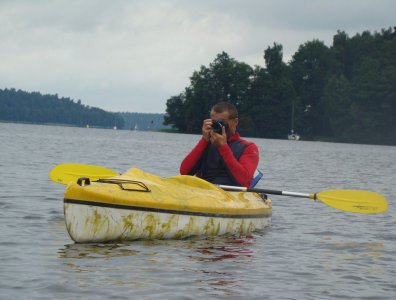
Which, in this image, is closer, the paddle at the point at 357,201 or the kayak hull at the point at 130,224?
the kayak hull at the point at 130,224

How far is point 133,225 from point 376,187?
637 inches

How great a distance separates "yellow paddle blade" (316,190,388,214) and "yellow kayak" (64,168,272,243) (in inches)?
75.2

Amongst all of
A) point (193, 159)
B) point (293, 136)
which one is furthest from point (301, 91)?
point (193, 159)

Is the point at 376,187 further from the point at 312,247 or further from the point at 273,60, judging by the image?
the point at 273,60

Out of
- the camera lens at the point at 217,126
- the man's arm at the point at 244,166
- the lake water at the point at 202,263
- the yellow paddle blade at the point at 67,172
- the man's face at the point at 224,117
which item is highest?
the man's face at the point at 224,117

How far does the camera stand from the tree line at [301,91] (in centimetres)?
11875

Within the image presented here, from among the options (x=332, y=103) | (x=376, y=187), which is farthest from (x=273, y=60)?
(x=376, y=187)

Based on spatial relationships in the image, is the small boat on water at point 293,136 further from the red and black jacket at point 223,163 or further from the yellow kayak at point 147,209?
the yellow kayak at point 147,209

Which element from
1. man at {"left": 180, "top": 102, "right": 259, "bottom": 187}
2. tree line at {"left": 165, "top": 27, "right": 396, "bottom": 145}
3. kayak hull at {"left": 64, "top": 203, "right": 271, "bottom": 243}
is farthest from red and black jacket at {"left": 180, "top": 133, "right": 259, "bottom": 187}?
tree line at {"left": 165, "top": 27, "right": 396, "bottom": 145}

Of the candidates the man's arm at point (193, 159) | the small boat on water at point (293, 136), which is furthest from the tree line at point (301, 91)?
the man's arm at point (193, 159)

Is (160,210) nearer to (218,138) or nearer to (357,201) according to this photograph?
(218,138)

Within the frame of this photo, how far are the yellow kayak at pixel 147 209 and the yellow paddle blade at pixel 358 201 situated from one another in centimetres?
191

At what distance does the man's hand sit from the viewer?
10.3m

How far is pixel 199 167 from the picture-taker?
11.2m
